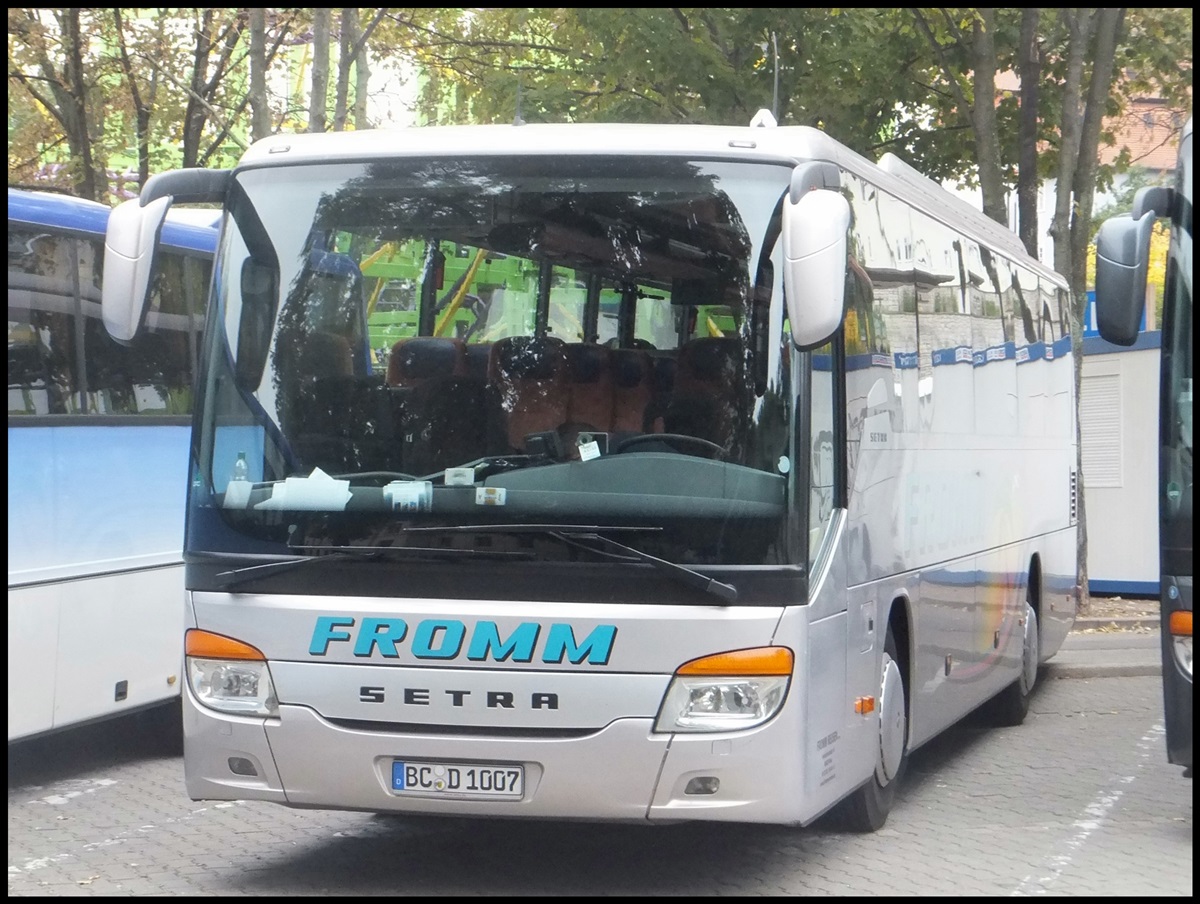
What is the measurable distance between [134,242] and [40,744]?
5.59m

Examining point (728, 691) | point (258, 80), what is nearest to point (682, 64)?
point (258, 80)

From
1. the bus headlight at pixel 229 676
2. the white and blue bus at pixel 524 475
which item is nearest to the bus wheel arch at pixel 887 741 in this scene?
the white and blue bus at pixel 524 475

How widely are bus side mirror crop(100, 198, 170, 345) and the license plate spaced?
199cm

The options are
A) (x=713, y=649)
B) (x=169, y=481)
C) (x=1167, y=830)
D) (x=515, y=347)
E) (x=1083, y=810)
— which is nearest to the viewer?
(x=713, y=649)

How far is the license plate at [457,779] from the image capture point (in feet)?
21.4

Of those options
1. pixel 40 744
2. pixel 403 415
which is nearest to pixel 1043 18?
pixel 40 744

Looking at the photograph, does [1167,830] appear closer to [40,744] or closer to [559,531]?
[559,531]

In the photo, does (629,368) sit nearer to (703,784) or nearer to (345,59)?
(703,784)

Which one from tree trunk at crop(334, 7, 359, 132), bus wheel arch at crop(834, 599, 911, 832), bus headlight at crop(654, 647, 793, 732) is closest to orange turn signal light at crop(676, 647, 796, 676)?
bus headlight at crop(654, 647, 793, 732)

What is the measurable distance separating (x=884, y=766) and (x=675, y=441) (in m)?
2.38

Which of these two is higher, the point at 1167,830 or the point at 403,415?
the point at 403,415

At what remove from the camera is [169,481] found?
10328 millimetres

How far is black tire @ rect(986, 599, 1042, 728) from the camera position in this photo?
39.2 feet

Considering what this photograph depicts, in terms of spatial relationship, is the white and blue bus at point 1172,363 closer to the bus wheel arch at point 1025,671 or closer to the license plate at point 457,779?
the license plate at point 457,779
